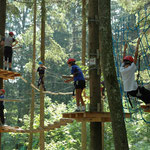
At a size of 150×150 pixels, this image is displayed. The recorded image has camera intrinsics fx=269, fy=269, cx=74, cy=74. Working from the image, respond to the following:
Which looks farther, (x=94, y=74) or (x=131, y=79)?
(x=94, y=74)

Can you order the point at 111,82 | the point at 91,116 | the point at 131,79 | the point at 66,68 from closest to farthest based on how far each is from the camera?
the point at 111,82
the point at 131,79
the point at 91,116
the point at 66,68

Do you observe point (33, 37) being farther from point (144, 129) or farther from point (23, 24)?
point (23, 24)

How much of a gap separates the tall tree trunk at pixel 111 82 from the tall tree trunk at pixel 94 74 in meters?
1.05

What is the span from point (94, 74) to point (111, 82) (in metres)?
1.30

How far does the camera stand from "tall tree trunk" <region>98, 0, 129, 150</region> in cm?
409

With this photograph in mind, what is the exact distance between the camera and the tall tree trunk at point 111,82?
161 inches

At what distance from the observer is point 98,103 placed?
5.39 meters

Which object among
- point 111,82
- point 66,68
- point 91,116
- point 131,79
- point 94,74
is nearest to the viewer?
point 111,82

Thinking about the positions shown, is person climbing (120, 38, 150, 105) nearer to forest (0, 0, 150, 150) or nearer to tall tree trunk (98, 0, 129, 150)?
forest (0, 0, 150, 150)

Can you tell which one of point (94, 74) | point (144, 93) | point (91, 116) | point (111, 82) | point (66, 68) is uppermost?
point (66, 68)

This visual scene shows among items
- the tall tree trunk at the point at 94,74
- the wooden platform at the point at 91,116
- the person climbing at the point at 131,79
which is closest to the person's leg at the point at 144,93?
the person climbing at the point at 131,79

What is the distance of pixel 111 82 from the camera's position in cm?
428

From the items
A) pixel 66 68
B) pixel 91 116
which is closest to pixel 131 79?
pixel 91 116

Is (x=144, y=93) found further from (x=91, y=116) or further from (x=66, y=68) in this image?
(x=66, y=68)
